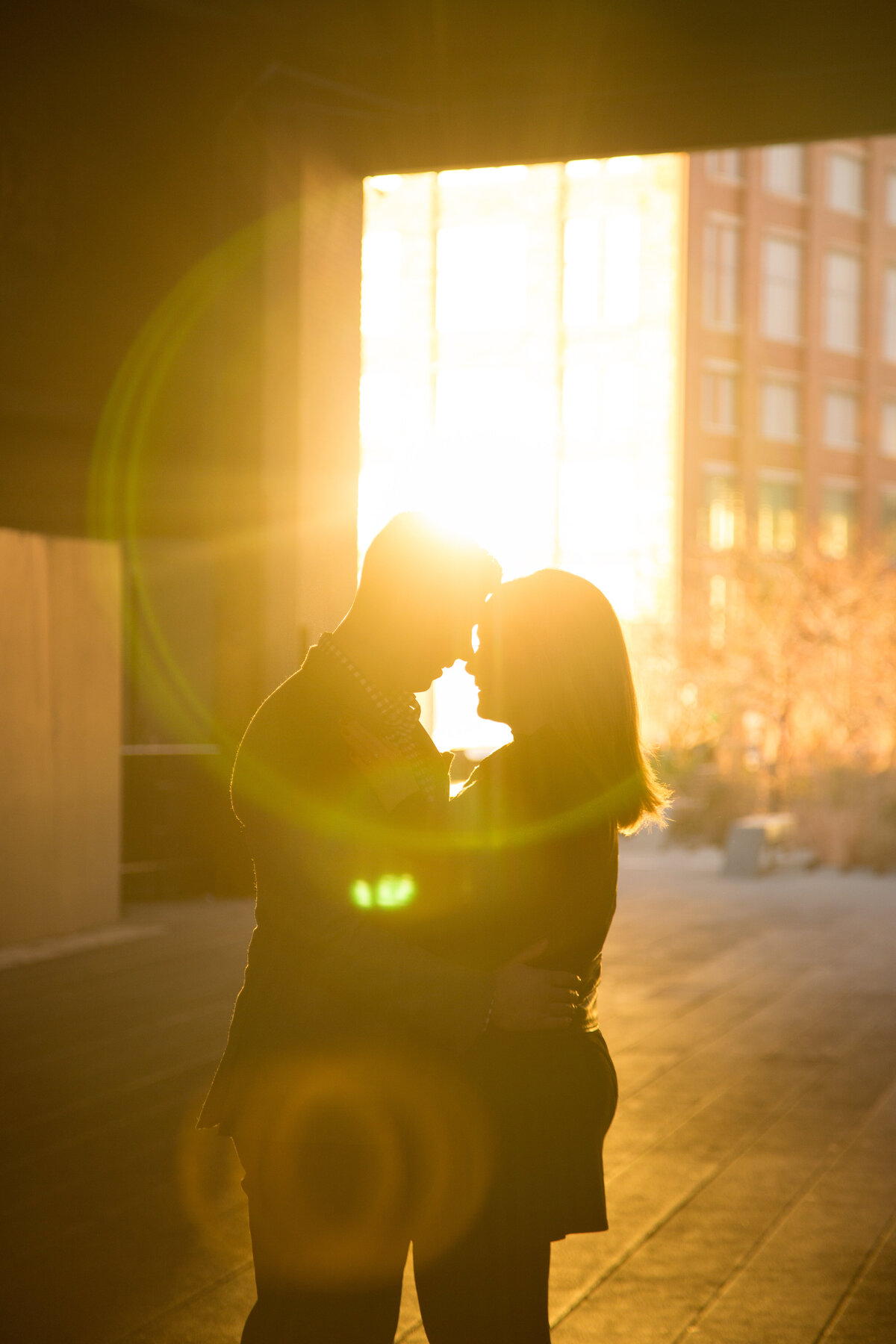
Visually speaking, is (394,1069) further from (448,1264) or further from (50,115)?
(50,115)

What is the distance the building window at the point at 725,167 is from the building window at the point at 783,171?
2.50 feet

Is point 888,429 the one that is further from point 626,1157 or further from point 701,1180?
point 701,1180

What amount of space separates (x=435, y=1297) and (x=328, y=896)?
0.68m

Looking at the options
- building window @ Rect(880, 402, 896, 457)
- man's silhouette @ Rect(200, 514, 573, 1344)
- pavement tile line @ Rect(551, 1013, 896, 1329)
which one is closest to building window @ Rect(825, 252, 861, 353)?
building window @ Rect(880, 402, 896, 457)

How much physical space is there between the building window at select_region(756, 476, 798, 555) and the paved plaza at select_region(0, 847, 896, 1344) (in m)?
32.6

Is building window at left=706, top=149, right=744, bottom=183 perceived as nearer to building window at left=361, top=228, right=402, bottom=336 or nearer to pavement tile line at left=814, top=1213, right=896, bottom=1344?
building window at left=361, top=228, right=402, bottom=336

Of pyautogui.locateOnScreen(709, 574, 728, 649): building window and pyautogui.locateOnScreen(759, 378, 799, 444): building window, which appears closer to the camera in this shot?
pyautogui.locateOnScreen(709, 574, 728, 649): building window

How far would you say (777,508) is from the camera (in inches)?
1738

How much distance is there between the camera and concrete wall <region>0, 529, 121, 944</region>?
9719mm

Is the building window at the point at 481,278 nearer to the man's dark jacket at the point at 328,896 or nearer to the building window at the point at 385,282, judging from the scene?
the building window at the point at 385,282

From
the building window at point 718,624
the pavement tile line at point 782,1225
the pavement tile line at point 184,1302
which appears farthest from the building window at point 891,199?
the pavement tile line at point 184,1302

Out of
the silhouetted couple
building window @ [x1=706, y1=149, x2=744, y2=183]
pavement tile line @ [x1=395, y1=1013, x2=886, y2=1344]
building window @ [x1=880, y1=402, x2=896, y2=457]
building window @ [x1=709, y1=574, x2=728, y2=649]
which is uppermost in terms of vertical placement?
building window @ [x1=706, y1=149, x2=744, y2=183]

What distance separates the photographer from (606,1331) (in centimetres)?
391

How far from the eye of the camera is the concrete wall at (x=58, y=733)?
972cm
